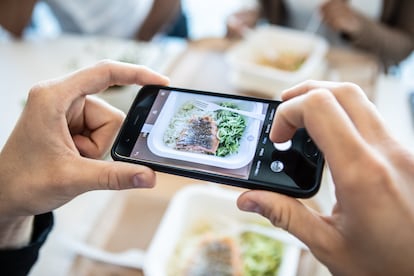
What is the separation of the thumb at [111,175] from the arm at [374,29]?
0.84m

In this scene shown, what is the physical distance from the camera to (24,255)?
0.57m

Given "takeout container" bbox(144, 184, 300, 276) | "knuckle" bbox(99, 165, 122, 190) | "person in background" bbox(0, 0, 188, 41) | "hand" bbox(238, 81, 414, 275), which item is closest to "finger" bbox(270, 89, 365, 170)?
"hand" bbox(238, 81, 414, 275)

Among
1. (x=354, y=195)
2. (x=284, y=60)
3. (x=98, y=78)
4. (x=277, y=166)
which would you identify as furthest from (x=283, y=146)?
(x=284, y=60)

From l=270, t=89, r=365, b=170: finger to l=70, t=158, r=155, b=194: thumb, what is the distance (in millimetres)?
180

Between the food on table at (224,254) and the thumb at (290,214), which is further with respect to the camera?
the food on table at (224,254)

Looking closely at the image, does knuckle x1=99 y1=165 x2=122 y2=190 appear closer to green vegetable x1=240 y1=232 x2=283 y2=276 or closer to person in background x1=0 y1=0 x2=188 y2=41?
green vegetable x1=240 y1=232 x2=283 y2=276

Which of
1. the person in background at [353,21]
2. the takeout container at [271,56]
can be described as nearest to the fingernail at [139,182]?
the takeout container at [271,56]

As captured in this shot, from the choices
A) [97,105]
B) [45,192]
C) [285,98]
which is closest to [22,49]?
[97,105]

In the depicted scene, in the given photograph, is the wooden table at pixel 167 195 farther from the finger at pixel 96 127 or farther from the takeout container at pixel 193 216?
the finger at pixel 96 127

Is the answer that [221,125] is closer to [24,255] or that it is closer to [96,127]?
[96,127]

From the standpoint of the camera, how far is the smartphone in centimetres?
46

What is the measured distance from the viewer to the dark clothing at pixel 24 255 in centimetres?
56

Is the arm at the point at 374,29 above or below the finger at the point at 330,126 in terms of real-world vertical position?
below

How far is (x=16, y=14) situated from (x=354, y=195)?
43.7 inches
